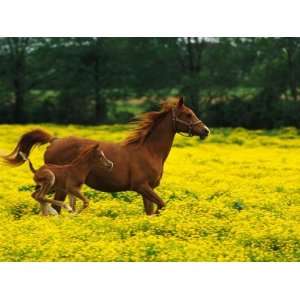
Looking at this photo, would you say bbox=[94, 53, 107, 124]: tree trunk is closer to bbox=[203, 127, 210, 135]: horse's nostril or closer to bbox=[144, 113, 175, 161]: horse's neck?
bbox=[144, 113, 175, 161]: horse's neck

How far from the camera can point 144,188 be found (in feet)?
47.5

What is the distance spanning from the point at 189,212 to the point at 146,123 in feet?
6.35

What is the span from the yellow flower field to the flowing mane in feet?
4.39

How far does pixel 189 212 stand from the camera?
15148mm

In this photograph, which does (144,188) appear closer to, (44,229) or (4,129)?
(44,229)

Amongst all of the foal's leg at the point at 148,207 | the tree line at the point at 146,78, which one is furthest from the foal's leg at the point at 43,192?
the tree line at the point at 146,78

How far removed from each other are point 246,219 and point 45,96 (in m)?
5.63

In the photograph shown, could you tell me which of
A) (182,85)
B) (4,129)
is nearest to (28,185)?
(4,129)

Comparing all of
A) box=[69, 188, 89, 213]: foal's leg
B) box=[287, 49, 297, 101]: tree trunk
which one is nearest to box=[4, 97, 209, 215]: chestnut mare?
box=[69, 188, 89, 213]: foal's leg

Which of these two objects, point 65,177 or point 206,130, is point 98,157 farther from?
point 206,130

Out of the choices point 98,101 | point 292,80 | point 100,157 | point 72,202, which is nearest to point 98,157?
point 100,157

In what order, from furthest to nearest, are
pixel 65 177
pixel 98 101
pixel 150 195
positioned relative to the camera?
pixel 98 101
pixel 150 195
pixel 65 177

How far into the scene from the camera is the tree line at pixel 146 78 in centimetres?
1759

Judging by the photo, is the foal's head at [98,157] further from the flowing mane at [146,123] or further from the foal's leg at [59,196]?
the foal's leg at [59,196]
